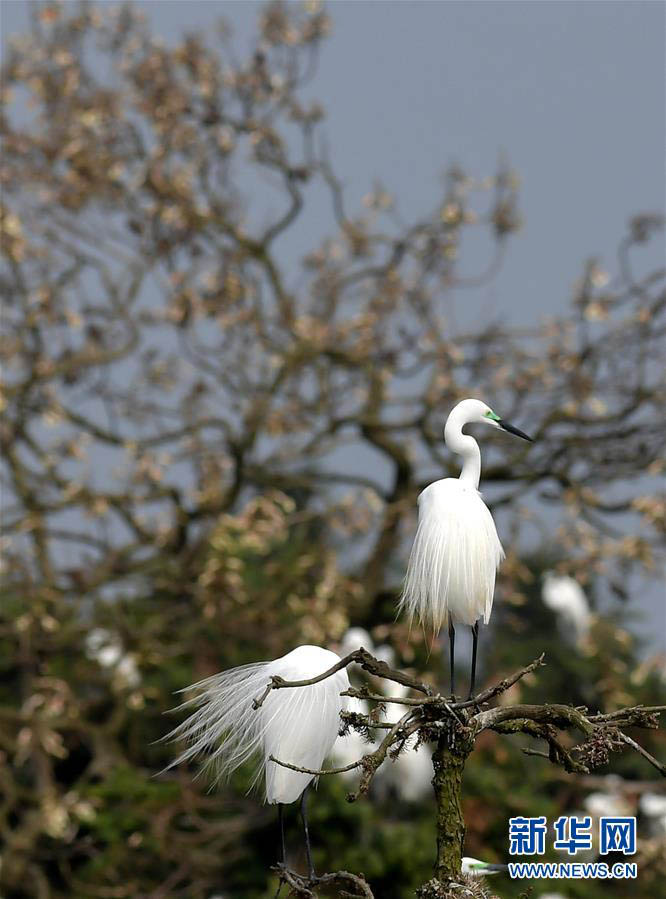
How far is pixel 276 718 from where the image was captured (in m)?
A: 2.46

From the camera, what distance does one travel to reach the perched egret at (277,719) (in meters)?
2.42

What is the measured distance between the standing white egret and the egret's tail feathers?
1.16 ft

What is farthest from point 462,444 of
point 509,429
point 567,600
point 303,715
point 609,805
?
point 567,600

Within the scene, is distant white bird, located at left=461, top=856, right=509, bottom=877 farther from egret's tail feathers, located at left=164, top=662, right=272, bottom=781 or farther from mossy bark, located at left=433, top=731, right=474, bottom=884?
mossy bark, located at left=433, top=731, right=474, bottom=884

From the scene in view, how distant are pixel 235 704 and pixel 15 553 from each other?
4915 mm

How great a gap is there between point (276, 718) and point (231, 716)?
91 mm

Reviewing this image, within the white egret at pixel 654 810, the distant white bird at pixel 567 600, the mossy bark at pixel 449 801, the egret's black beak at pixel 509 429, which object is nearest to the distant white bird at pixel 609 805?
the white egret at pixel 654 810

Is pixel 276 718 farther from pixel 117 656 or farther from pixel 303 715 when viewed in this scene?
Result: pixel 117 656

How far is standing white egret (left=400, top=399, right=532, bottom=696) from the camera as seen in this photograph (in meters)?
2.49

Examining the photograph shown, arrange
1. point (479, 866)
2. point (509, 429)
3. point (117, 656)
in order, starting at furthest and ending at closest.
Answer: point (117, 656)
point (479, 866)
point (509, 429)

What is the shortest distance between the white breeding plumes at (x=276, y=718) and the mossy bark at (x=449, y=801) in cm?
36

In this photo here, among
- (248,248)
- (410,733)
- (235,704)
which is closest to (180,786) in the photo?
(248,248)

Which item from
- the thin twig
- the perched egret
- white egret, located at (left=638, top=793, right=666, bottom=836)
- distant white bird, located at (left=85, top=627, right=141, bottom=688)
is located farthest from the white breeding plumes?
white egret, located at (left=638, top=793, right=666, bottom=836)

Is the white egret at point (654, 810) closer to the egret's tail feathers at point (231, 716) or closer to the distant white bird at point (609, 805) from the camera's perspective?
the distant white bird at point (609, 805)
